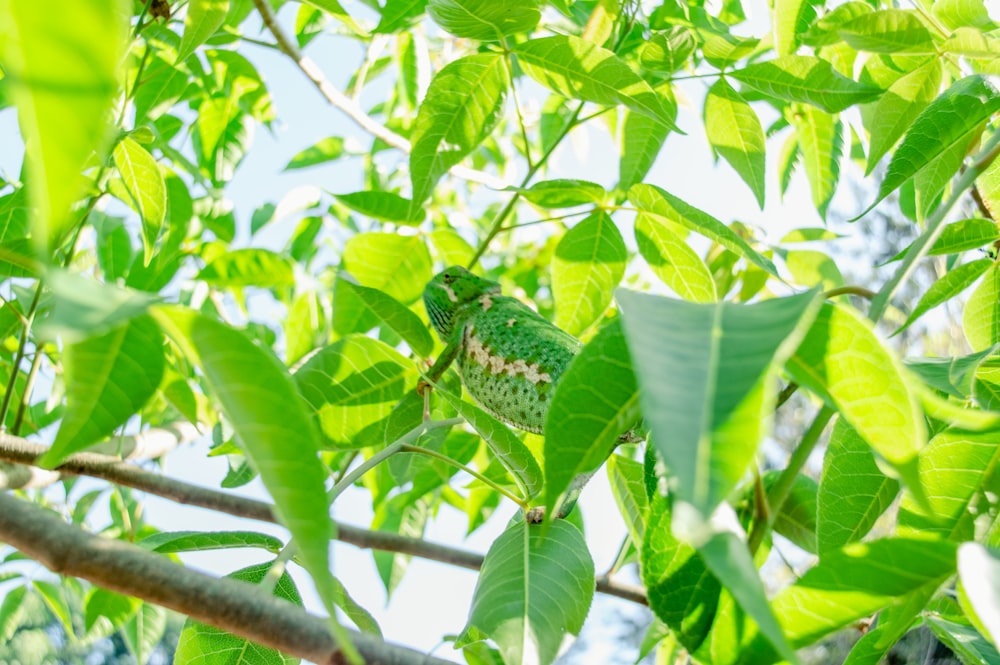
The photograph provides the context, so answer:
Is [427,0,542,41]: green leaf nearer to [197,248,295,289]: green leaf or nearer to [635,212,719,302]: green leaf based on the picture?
[635,212,719,302]: green leaf

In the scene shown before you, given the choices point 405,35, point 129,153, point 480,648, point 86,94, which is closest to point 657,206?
point 480,648

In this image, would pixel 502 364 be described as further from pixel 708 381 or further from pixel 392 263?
pixel 708 381

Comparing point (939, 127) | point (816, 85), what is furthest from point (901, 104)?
point (939, 127)

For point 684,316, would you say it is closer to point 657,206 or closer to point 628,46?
point 657,206

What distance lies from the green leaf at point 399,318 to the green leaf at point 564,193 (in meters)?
0.28

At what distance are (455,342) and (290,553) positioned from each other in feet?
3.25

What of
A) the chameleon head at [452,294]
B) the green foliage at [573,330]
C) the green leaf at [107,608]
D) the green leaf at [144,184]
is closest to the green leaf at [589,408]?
the green foliage at [573,330]

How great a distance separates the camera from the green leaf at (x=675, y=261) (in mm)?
1602

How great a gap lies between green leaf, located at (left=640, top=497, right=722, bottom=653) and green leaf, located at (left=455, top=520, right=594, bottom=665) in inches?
5.5

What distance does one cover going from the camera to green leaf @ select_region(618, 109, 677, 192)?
1794mm

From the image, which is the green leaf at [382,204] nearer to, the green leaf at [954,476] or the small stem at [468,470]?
the small stem at [468,470]

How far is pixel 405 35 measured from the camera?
101 inches

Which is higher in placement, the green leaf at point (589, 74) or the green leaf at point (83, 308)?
the green leaf at point (589, 74)

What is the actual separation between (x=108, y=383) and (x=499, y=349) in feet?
3.50
